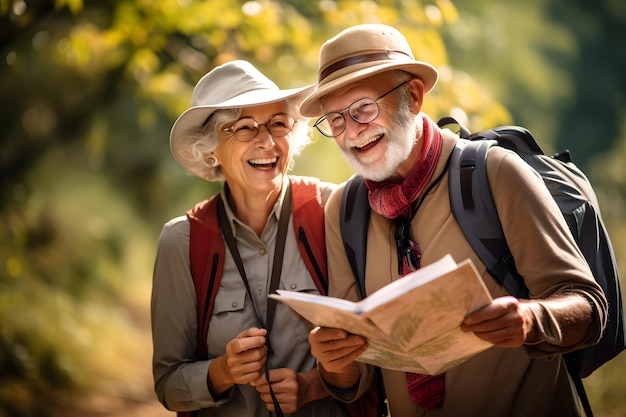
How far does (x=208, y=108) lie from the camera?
2.73m

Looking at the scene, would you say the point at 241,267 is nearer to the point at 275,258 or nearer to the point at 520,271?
the point at 275,258

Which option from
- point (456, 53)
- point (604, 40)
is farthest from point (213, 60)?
point (604, 40)

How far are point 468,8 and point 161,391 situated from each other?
588 centimetres

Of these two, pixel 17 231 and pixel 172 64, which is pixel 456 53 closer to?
pixel 172 64

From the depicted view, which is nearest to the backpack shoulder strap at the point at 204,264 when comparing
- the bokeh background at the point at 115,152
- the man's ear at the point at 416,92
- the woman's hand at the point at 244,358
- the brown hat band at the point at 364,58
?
the woman's hand at the point at 244,358

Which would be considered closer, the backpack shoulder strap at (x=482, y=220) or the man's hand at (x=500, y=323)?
the man's hand at (x=500, y=323)

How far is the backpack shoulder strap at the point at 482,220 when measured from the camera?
7.24 ft

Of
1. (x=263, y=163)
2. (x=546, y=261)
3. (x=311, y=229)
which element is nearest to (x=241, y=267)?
(x=311, y=229)

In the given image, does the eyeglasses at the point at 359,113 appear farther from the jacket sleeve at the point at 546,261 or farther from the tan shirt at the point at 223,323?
the tan shirt at the point at 223,323

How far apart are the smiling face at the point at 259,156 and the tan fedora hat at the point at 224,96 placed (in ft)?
0.23

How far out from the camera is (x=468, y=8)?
7355 mm

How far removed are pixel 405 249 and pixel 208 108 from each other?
3.22 feet

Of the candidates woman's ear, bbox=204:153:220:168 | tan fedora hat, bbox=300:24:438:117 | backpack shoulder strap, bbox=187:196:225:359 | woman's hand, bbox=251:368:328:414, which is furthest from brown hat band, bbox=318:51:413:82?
woman's hand, bbox=251:368:328:414

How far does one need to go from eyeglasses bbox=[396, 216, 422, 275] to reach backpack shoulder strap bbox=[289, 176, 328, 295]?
0.40 metres
